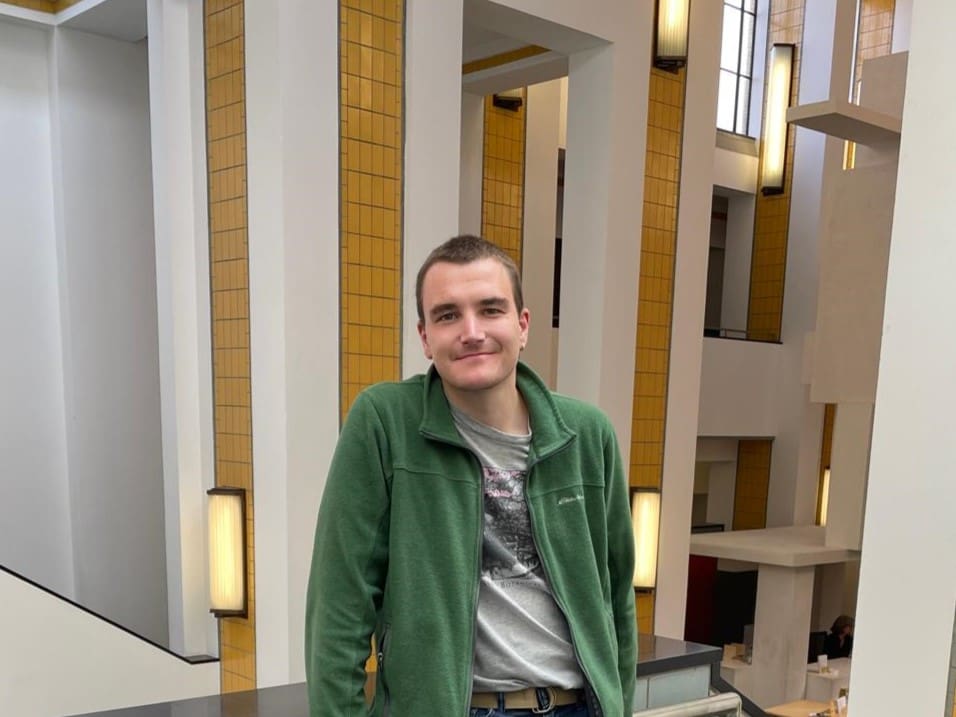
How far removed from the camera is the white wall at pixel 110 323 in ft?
19.1

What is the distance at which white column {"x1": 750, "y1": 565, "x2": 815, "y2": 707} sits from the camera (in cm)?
1055

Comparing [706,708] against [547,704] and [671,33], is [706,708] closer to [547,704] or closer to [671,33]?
[547,704]

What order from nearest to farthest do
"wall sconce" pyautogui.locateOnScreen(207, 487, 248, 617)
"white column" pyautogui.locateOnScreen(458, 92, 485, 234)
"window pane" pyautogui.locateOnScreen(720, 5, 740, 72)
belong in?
"wall sconce" pyautogui.locateOnScreen(207, 487, 248, 617), "white column" pyautogui.locateOnScreen(458, 92, 485, 234), "window pane" pyautogui.locateOnScreen(720, 5, 740, 72)

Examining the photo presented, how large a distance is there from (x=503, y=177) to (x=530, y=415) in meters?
6.47

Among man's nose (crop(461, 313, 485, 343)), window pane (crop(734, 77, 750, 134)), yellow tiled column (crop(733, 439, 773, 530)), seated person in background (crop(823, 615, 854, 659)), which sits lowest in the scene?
seated person in background (crop(823, 615, 854, 659))

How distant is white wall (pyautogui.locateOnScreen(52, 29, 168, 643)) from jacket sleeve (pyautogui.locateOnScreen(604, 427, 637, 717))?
5290 millimetres

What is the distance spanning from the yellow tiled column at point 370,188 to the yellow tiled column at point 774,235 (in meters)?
9.54

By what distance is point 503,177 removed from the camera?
7.74 m

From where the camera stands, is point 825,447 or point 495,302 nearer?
point 495,302

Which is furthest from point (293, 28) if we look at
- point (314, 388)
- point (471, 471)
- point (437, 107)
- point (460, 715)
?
point (460, 715)

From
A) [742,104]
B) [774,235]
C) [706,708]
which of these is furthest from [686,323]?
[742,104]

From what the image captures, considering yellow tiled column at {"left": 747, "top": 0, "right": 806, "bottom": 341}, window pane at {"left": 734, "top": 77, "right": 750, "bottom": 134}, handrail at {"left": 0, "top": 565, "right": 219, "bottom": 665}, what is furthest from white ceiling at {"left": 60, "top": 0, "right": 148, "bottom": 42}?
yellow tiled column at {"left": 747, "top": 0, "right": 806, "bottom": 341}

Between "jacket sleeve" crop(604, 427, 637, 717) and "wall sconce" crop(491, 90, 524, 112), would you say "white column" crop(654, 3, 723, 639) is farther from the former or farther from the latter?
"jacket sleeve" crop(604, 427, 637, 717)

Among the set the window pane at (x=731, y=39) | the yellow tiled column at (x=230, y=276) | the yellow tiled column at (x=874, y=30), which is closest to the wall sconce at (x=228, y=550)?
the yellow tiled column at (x=230, y=276)
